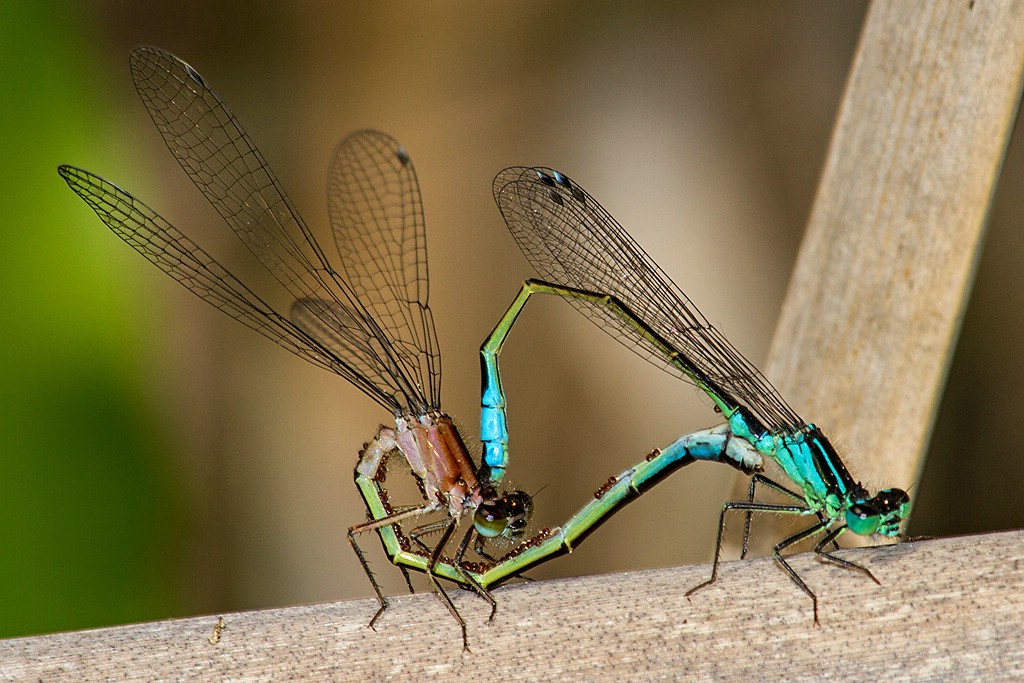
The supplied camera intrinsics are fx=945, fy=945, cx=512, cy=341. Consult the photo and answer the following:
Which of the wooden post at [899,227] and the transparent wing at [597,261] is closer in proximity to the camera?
the wooden post at [899,227]

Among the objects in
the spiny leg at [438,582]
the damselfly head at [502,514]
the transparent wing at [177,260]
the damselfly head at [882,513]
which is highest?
the transparent wing at [177,260]

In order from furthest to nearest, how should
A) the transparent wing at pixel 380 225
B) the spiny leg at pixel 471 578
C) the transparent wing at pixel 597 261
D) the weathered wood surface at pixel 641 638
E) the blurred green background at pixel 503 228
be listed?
the blurred green background at pixel 503 228 < the transparent wing at pixel 380 225 < the transparent wing at pixel 597 261 < the spiny leg at pixel 471 578 < the weathered wood surface at pixel 641 638

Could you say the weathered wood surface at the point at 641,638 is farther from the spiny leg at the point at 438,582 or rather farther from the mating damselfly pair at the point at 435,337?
the mating damselfly pair at the point at 435,337

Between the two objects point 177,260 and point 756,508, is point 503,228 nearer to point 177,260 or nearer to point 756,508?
point 177,260

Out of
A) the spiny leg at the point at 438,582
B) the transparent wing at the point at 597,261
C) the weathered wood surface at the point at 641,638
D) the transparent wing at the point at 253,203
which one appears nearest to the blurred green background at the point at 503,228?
the transparent wing at the point at 253,203

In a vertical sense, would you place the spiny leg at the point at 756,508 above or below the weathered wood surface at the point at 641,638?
above

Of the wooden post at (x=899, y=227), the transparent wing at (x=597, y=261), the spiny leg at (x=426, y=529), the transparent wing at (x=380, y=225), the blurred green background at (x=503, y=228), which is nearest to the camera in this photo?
the wooden post at (x=899, y=227)

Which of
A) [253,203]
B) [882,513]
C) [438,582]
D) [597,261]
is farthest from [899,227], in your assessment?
[253,203]
